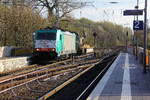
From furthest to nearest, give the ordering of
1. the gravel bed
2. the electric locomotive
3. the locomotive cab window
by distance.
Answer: the locomotive cab window → the electric locomotive → the gravel bed

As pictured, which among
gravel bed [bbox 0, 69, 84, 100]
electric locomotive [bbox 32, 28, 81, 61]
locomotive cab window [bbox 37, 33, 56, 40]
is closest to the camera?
gravel bed [bbox 0, 69, 84, 100]

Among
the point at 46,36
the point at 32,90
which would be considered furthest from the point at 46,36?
the point at 32,90

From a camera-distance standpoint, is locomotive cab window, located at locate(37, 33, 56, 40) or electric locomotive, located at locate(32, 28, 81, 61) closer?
electric locomotive, located at locate(32, 28, 81, 61)

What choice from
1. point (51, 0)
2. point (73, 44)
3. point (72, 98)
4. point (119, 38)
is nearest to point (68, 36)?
point (73, 44)

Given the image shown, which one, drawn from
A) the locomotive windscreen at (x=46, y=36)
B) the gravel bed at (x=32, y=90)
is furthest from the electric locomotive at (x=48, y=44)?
the gravel bed at (x=32, y=90)

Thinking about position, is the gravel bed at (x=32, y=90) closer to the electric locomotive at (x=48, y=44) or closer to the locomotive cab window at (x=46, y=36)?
the electric locomotive at (x=48, y=44)

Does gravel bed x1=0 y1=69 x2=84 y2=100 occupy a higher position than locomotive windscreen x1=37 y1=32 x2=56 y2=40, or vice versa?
locomotive windscreen x1=37 y1=32 x2=56 y2=40

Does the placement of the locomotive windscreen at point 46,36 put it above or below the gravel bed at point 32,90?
above

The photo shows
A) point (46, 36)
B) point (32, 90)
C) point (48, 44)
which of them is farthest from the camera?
point (46, 36)

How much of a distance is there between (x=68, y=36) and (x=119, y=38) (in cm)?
8348

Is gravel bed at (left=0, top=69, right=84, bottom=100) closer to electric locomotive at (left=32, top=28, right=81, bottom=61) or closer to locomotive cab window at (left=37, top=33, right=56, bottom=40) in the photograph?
electric locomotive at (left=32, top=28, right=81, bottom=61)

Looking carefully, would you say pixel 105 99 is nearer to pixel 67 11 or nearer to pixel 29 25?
pixel 29 25

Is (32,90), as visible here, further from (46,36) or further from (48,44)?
(46,36)

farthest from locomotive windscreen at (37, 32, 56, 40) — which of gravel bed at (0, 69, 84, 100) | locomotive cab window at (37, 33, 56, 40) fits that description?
gravel bed at (0, 69, 84, 100)
